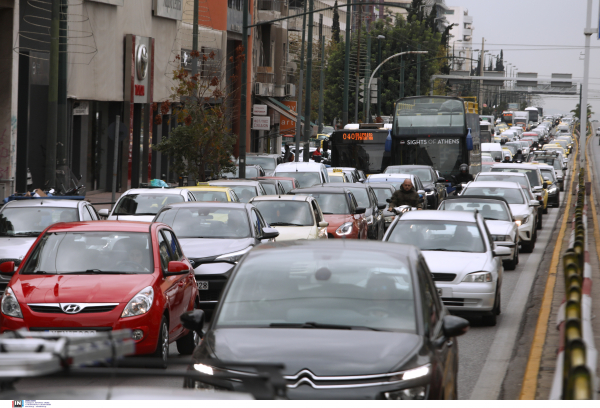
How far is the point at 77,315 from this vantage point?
8.51m

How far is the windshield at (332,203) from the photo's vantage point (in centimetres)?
1999

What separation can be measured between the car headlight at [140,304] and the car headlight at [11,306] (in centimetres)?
97

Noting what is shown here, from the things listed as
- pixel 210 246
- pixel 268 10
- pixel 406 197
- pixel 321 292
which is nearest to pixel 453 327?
pixel 321 292

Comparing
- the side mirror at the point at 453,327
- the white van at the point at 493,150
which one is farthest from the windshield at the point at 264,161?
the side mirror at the point at 453,327

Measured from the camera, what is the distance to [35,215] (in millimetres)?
14836

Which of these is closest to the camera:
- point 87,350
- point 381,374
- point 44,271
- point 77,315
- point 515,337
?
point 87,350

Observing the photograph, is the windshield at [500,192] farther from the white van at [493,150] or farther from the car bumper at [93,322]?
the white van at [493,150]

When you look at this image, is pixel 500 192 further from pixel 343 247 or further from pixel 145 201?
pixel 343 247

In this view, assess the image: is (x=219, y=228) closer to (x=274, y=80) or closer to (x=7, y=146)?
(x=7, y=146)

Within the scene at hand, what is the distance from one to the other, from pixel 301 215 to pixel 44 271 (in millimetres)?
8257

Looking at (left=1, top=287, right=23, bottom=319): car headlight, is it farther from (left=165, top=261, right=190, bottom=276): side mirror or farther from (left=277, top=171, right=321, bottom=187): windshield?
(left=277, top=171, right=321, bottom=187): windshield

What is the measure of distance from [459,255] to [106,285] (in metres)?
5.58

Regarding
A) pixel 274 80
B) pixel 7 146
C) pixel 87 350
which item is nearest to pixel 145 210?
pixel 7 146

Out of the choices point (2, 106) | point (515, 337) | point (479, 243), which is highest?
point (2, 106)
